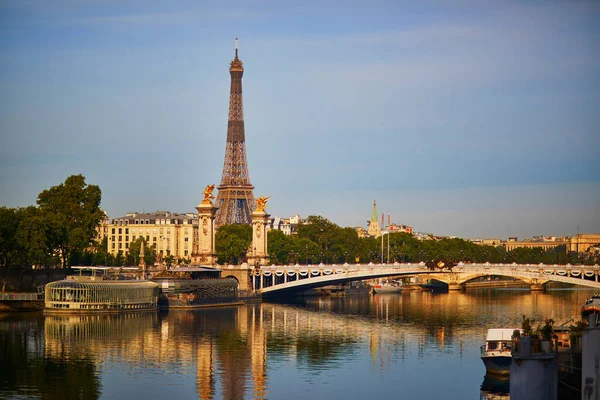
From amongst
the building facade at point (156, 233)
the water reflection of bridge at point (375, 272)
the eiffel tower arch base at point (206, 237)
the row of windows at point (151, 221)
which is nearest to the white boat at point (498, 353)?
the water reflection of bridge at point (375, 272)

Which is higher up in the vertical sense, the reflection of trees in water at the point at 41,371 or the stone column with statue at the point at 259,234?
the stone column with statue at the point at 259,234

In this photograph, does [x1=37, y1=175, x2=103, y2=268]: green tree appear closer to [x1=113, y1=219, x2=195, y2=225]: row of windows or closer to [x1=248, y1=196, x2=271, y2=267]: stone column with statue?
[x1=248, y1=196, x2=271, y2=267]: stone column with statue

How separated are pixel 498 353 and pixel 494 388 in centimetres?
244

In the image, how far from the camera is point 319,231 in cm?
13925

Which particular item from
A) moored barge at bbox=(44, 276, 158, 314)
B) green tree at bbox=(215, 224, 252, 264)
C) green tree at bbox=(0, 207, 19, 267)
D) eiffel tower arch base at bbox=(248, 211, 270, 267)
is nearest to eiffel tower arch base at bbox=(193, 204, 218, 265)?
eiffel tower arch base at bbox=(248, 211, 270, 267)

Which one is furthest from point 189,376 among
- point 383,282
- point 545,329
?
point 383,282

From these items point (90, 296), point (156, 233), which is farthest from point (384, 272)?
point (156, 233)

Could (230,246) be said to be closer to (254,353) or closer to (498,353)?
(254,353)

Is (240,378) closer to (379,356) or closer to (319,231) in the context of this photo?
(379,356)

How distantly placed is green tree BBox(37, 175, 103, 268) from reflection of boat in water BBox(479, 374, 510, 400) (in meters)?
48.1

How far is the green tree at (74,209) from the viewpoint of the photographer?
88.7 m

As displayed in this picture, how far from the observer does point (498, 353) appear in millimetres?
48812

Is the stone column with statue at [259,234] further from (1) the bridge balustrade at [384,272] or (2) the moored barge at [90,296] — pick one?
(2) the moored barge at [90,296]

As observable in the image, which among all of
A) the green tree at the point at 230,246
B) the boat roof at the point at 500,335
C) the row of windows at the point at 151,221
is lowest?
the boat roof at the point at 500,335
